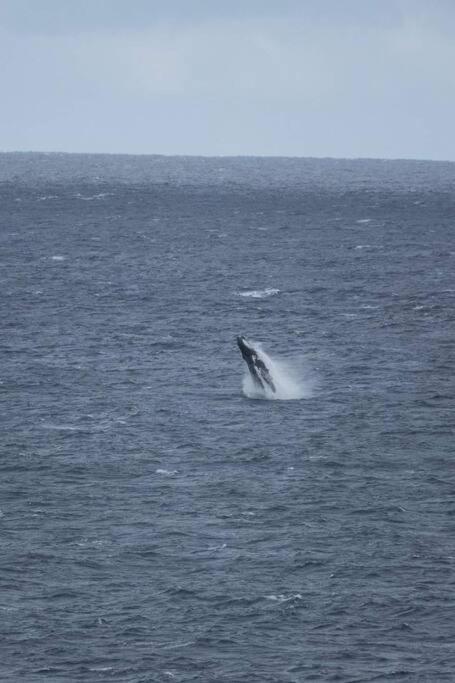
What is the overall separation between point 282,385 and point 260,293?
38.3m

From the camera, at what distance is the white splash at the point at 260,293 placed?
115 m

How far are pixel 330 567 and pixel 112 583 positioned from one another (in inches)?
332

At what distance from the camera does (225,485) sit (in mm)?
60438

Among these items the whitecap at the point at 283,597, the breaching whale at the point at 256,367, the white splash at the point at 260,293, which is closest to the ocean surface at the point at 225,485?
the whitecap at the point at 283,597

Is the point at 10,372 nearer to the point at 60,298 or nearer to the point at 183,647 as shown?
the point at 60,298

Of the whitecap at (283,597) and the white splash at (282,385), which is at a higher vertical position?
the white splash at (282,385)

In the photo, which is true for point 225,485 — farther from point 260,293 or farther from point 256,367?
point 260,293

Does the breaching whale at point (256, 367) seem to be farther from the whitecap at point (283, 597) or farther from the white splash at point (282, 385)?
the whitecap at point (283, 597)

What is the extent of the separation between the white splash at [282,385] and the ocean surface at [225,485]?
347mm

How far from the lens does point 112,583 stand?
49188 millimetres

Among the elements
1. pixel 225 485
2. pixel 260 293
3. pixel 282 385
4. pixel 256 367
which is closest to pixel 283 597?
pixel 225 485

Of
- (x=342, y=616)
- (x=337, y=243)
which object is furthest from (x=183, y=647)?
(x=337, y=243)

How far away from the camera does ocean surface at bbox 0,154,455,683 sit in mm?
44062

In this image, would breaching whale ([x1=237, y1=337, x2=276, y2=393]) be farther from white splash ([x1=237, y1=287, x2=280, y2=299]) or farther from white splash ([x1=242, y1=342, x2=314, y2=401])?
white splash ([x1=237, y1=287, x2=280, y2=299])
